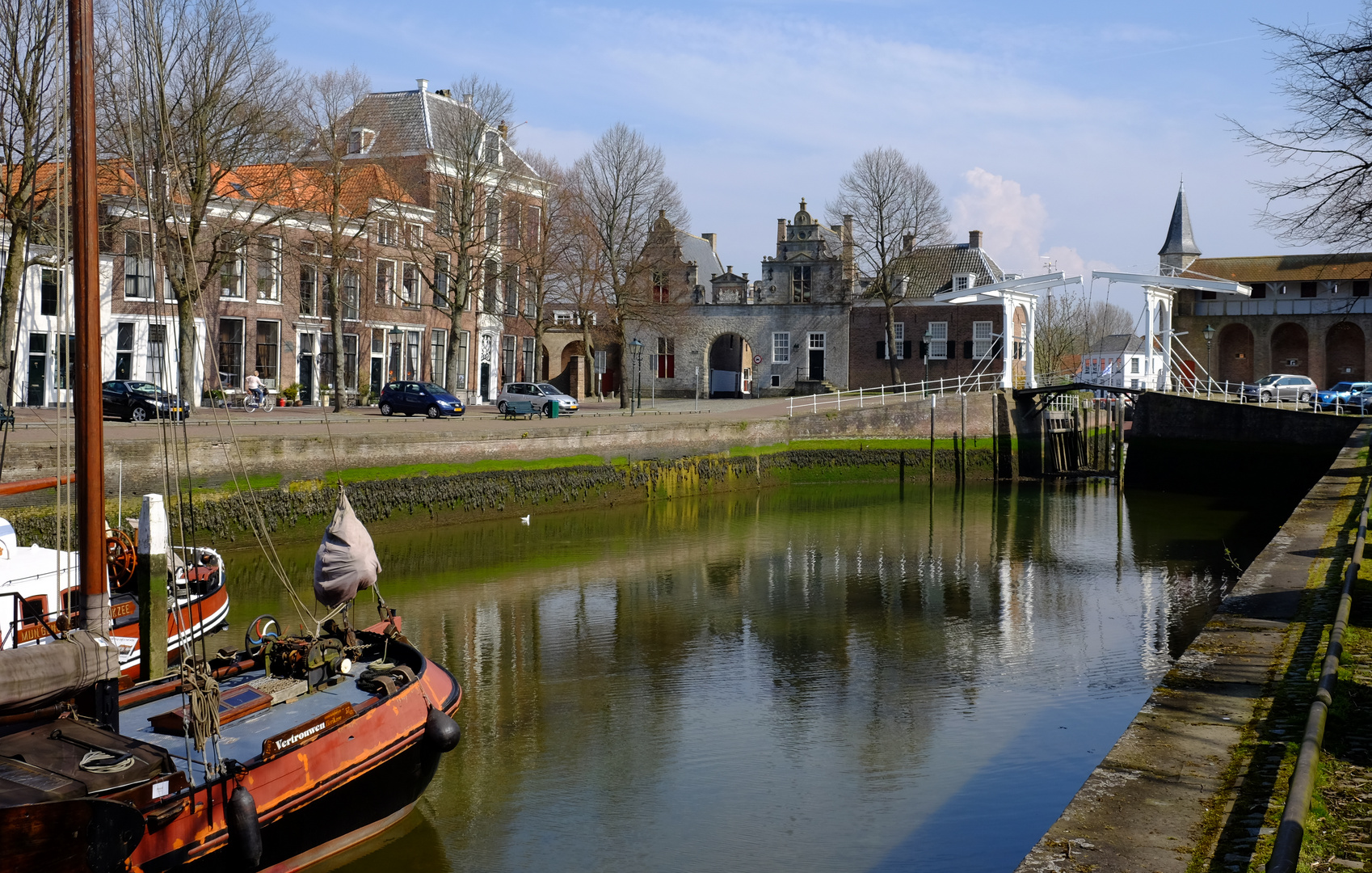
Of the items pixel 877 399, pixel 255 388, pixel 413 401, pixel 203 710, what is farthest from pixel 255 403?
pixel 203 710

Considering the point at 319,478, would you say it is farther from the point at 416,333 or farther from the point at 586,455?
the point at 416,333

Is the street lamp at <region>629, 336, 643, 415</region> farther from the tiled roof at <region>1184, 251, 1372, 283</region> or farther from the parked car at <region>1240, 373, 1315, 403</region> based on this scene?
the tiled roof at <region>1184, 251, 1372, 283</region>

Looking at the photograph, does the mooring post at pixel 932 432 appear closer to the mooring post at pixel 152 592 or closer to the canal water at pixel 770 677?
the canal water at pixel 770 677

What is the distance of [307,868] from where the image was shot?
28.1 feet

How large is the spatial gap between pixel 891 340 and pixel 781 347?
664 cm

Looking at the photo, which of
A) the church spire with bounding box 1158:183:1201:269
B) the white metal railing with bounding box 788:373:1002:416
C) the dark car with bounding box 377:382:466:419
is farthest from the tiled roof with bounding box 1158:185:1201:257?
the dark car with bounding box 377:382:466:419

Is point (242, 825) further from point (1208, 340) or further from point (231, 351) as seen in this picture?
point (1208, 340)

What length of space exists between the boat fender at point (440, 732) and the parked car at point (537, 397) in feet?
93.4

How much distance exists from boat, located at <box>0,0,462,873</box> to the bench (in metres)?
27.2

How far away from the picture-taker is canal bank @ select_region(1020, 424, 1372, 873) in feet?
17.5

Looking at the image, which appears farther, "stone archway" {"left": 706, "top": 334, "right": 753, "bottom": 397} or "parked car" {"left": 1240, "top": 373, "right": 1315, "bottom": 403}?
"stone archway" {"left": 706, "top": 334, "right": 753, "bottom": 397}

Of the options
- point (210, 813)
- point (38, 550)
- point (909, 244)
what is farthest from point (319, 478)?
point (909, 244)

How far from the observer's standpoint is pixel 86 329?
313 inches

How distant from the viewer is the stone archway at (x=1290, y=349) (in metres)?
57.8
